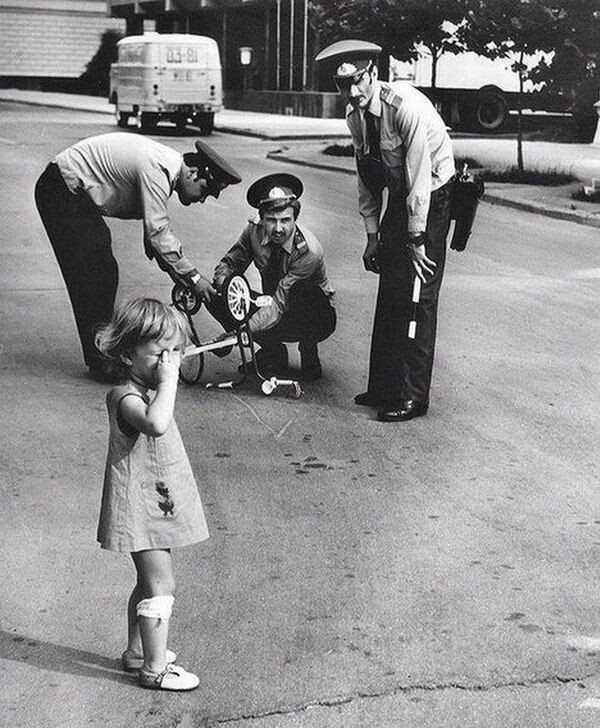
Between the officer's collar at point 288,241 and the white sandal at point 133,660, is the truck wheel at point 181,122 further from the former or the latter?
the white sandal at point 133,660

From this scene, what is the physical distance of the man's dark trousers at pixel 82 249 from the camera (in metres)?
7.32

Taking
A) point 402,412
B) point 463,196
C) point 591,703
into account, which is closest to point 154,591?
point 591,703

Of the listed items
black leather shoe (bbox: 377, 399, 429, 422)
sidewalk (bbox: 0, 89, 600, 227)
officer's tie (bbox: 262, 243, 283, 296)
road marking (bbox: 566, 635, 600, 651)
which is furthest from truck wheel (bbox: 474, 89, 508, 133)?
road marking (bbox: 566, 635, 600, 651)

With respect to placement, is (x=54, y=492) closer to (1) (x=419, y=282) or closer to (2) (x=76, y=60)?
(1) (x=419, y=282)

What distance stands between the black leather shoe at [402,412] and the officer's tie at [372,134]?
1.27 m

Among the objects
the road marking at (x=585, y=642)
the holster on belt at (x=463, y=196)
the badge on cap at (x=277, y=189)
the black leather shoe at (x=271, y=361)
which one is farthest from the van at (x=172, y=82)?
the road marking at (x=585, y=642)

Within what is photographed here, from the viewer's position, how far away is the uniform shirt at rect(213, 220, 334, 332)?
7.14 meters

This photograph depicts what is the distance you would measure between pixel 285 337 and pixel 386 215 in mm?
1046

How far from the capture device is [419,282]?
6590 mm

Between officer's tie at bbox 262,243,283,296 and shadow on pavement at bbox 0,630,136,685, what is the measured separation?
11.7 ft

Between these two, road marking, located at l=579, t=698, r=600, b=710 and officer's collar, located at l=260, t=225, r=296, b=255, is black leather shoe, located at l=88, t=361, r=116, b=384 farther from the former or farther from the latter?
road marking, located at l=579, t=698, r=600, b=710

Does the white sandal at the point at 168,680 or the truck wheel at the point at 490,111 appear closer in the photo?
the white sandal at the point at 168,680

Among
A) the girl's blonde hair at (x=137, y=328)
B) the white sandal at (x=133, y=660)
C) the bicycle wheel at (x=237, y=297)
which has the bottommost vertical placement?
the white sandal at (x=133, y=660)

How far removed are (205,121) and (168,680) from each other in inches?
1091
